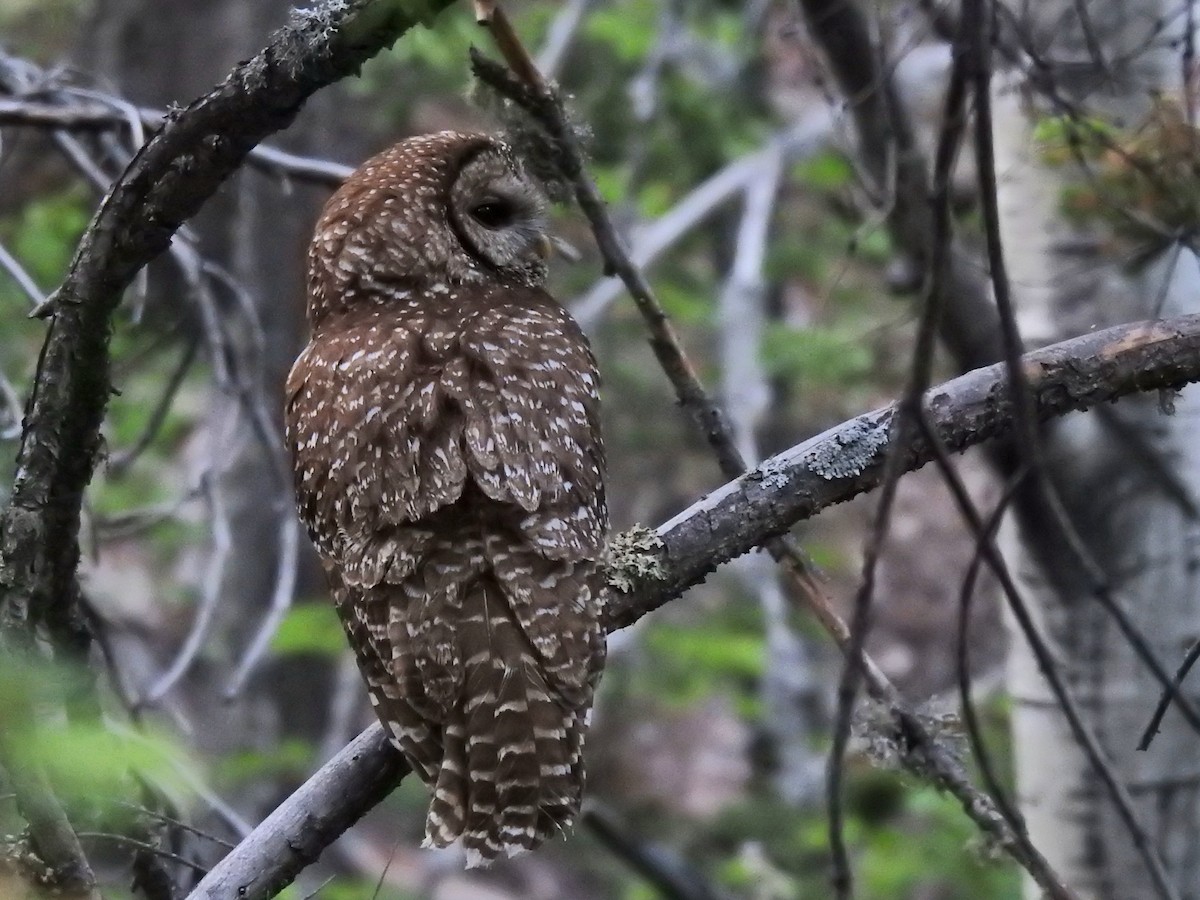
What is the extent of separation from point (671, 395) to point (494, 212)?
14.4 ft

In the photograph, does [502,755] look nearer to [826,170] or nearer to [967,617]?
[967,617]

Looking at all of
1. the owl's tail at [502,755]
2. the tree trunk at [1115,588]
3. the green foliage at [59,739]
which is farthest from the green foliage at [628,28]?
the green foliage at [59,739]

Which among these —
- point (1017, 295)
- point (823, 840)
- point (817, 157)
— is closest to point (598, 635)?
point (1017, 295)

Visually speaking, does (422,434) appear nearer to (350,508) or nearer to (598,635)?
(350,508)

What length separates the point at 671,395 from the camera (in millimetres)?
8016

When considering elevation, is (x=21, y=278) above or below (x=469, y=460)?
above

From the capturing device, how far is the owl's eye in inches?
143

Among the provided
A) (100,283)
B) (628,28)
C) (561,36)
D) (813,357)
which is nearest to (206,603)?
(100,283)

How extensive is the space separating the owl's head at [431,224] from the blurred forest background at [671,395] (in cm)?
16

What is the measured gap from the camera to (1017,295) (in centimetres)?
469

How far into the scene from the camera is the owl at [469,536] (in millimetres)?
2635

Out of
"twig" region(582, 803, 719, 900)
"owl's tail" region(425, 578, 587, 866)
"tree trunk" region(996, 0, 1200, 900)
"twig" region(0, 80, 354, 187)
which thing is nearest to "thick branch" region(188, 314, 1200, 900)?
"owl's tail" region(425, 578, 587, 866)

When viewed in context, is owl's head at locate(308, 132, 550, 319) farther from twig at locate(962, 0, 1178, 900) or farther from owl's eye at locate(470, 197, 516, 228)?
twig at locate(962, 0, 1178, 900)

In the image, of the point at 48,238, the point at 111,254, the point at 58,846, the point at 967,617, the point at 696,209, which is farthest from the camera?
the point at 696,209
